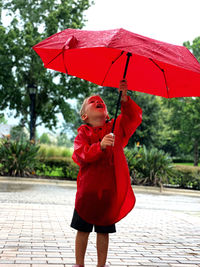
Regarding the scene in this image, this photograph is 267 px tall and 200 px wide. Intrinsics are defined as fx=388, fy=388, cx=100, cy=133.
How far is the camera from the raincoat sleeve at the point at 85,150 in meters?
3.14

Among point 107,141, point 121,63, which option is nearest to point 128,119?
point 107,141

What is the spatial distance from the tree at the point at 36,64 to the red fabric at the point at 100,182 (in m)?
23.2

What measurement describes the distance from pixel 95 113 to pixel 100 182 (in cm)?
64

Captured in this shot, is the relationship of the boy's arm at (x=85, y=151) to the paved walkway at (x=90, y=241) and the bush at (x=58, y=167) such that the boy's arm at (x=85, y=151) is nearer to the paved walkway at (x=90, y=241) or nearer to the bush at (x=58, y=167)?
the paved walkway at (x=90, y=241)

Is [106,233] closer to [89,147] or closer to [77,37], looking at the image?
[89,147]

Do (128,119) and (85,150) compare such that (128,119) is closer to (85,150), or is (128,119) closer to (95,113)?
(95,113)

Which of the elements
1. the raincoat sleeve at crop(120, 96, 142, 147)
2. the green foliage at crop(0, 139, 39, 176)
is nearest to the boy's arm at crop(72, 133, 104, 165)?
the raincoat sleeve at crop(120, 96, 142, 147)

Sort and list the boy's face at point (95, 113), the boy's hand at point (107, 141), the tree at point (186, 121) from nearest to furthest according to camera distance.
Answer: the boy's hand at point (107, 141) → the boy's face at point (95, 113) → the tree at point (186, 121)

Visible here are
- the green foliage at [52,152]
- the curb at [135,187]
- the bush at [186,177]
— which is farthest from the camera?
the green foliage at [52,152]

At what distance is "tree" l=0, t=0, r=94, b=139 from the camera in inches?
1037

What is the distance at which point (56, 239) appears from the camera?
5047 millimetres

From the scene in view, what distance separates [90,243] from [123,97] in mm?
2293

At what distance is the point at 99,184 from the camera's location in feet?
10.5

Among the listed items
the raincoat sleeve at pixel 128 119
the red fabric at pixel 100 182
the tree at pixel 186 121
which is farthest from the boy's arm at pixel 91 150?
the tree at pixel 186 121
